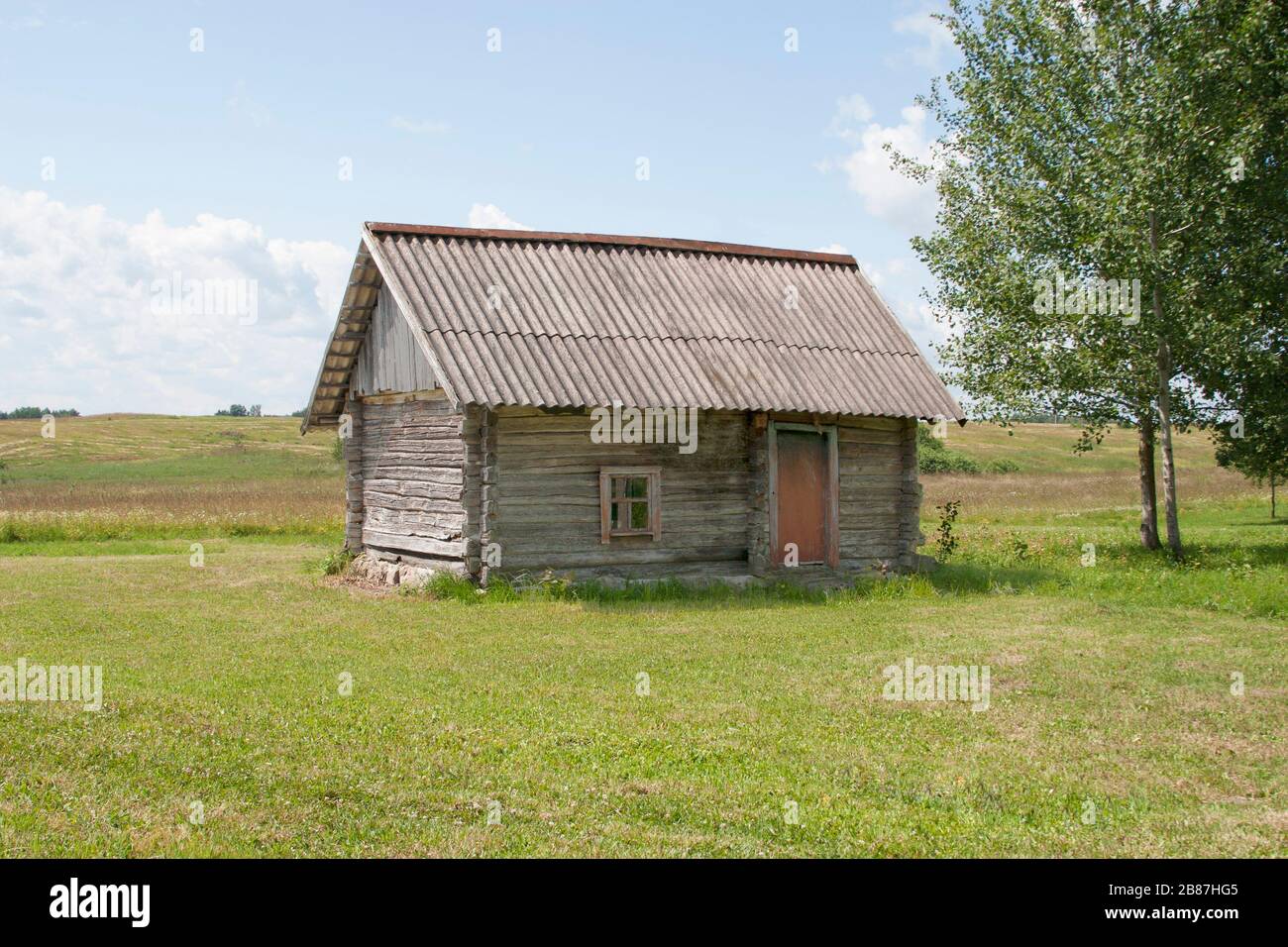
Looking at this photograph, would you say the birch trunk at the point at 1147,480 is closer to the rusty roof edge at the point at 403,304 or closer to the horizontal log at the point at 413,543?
the horizontal log at the point at 413,543

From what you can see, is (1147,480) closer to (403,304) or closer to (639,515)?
(639,515)

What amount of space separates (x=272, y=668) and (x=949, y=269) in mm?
19344

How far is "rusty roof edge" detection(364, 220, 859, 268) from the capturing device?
66.9ft

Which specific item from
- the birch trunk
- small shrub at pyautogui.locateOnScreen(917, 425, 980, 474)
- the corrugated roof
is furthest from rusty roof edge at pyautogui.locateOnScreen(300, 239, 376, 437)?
small shrub at pyautogui.locateOnScreen(917, 425, 980, 474)

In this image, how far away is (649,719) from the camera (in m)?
9.66

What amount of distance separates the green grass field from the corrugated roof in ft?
11.0

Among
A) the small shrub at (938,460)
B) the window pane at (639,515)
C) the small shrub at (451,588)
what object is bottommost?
the small shrub at (451,588)

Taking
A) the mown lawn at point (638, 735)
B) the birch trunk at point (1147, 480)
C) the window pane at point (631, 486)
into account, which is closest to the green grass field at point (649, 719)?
the mown lawn at point (638, 735)

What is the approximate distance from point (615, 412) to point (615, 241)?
506 cm

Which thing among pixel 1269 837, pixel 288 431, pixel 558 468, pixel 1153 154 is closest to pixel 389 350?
pixel 558 468

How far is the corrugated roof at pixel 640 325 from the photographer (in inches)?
722

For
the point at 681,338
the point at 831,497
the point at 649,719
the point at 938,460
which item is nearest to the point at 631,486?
the point at 681,338

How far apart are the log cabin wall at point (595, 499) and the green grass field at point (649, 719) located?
1091 millimetres
